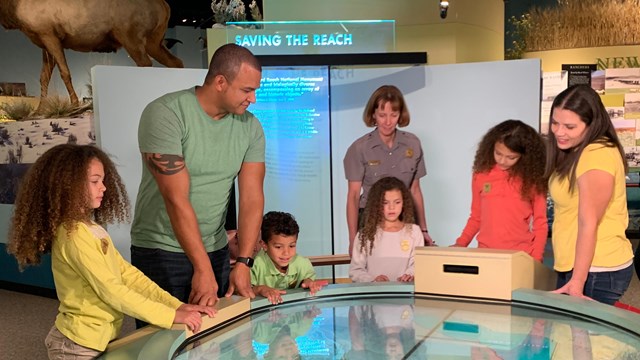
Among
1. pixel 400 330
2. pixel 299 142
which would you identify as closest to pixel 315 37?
pixel 299 142

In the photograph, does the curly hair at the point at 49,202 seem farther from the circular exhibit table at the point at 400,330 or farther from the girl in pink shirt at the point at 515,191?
the girl in pink shirt at the point at 515,191

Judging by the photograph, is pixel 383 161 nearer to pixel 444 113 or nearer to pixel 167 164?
pixel 444 113

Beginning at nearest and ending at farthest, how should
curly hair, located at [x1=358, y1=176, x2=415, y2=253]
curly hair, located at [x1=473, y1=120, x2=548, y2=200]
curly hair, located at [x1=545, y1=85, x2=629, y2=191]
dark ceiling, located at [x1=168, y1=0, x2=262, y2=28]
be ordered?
curly hair, located at [x1=545, y1=85, x2=629, y2=191], curly hair, located at [x1=473, y1=120, x2=548, y2=200], curly hair, located at [x1=358, y1=176, x2=415, y2=253], dark ceiling, located at [x1=168, y1=0, x2=262, y2=28]

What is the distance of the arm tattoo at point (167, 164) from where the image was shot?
6.45 ft

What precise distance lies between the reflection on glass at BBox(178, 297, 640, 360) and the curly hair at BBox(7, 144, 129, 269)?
0.52 meters

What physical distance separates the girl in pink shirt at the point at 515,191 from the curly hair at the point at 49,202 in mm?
1957

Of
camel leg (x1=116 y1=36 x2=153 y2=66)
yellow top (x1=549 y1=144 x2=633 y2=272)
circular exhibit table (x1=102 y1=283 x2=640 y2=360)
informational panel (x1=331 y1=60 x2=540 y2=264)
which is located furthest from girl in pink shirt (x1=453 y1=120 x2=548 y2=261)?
camel leg (x1=116 y1=36 x2=153 y2=66)

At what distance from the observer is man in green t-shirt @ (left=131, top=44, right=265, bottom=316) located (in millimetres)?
1969

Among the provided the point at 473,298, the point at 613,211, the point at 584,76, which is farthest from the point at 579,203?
the point at 584,76

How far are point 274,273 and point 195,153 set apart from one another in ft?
2.60

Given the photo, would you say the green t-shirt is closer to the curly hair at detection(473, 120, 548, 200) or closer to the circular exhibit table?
the circular exhibit table

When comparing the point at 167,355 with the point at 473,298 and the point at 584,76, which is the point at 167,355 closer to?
the point at 473,298

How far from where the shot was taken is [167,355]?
1.50 metres

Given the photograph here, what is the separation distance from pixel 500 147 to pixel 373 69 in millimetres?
1931
